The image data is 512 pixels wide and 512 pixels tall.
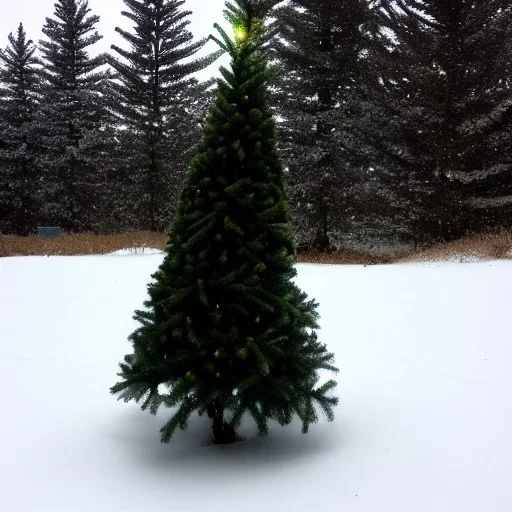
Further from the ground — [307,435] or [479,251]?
[479,251]

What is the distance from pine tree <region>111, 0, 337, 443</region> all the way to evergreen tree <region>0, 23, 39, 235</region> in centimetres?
2696

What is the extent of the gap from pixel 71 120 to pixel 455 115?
20.7m

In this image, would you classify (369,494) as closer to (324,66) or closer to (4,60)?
(324,66)

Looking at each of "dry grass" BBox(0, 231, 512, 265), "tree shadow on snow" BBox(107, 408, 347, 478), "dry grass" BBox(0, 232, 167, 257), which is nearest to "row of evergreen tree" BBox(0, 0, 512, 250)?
"dry grass" BBox(0, 231, 512, 265)

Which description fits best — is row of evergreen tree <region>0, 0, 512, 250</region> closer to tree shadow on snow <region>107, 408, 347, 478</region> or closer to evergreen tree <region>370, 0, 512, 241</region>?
evergreen tree <region>370, 0, 512, 241</region>

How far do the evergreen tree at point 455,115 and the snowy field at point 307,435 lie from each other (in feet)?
30.5

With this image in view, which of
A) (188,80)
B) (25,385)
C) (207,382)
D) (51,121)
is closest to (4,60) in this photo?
(51,121)

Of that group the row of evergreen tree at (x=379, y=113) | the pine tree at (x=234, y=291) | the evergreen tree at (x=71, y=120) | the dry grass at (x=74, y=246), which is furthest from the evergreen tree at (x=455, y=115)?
the evergreen tree at (x=71, y=120)

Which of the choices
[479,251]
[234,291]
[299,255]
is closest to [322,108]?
[299,255]

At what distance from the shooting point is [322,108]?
1747 cm

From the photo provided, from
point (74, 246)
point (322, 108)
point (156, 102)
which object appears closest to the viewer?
point (74, 246)

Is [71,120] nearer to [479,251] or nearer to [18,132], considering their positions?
[18,132]

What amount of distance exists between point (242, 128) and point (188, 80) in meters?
23.3

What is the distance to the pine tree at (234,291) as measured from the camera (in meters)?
3.01
